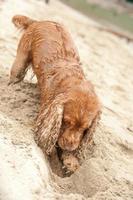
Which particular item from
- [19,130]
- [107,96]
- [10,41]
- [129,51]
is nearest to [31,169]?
[19,130]

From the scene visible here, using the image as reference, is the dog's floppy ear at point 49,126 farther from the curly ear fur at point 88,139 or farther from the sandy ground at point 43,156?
the curly ear fur at point 88,139

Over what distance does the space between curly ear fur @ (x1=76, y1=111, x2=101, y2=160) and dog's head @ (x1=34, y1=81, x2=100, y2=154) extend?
0.6 inches

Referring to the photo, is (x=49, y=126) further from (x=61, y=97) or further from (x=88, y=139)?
(x=88, y=139)

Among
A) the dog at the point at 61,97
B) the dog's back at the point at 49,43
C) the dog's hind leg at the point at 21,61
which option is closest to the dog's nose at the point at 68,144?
the dog at the point at 61,97

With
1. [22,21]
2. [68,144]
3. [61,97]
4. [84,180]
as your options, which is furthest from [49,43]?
[84,180]

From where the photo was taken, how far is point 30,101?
660cm

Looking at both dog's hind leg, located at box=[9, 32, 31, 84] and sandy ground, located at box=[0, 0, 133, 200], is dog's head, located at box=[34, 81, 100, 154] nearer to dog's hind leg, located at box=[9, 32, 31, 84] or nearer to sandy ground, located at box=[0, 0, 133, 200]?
sandy ground, located at box=[0, 0, 133, 200]

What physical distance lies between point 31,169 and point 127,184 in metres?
1.09

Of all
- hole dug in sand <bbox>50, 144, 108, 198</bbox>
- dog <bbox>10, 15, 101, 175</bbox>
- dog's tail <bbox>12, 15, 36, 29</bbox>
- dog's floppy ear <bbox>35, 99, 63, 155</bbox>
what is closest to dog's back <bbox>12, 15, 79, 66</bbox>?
dog <bbox>10, 15, 101, 175</bbox>

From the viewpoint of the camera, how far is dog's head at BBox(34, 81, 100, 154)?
561 cm

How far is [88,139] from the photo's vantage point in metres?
5.91

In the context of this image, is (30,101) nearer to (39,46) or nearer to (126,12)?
(39,46)

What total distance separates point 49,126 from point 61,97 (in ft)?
0.91

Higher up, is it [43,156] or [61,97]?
[61,97]
